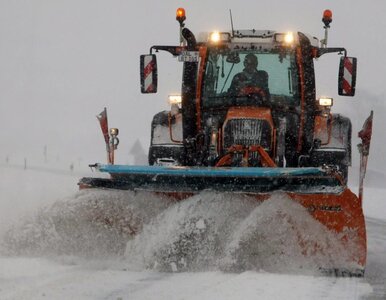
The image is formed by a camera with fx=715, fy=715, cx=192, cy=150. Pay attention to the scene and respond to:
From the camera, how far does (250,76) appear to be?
7.23 metres

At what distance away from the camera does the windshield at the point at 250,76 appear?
723cm

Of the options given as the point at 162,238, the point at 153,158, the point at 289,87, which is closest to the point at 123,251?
the point at 162,238

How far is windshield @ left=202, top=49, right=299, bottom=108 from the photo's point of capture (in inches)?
285

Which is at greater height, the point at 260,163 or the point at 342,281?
the point at 260,163

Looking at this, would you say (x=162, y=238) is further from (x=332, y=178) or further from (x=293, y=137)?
(x=293, y=137)

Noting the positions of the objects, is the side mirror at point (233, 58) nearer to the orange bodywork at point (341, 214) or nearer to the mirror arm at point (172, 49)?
the mirror arm at point (172, 49)

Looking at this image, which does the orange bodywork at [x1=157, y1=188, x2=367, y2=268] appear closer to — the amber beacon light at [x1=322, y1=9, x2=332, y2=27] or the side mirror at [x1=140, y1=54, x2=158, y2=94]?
the side mirror at [x1=140, y1=54, x2=158, y2=94]

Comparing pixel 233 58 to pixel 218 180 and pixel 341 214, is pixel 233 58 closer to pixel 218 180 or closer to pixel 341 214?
pixel 218 180

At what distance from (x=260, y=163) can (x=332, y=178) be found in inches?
58.9

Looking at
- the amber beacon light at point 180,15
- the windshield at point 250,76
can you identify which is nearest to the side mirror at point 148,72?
the windshield at point 250,76

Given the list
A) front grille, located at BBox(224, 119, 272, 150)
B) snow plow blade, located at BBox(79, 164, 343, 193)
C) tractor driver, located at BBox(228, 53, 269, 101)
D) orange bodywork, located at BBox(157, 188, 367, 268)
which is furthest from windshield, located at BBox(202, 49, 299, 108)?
orange bodywork, located at BBox(157, 188, 367, 268)

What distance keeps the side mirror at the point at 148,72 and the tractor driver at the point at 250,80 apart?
2.56ft

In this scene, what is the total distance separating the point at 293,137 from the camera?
23.7 ft

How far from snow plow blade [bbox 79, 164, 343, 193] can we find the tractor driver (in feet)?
6.24
